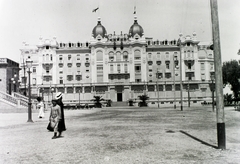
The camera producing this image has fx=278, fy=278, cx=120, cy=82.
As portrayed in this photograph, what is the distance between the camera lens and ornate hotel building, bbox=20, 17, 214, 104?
243ft

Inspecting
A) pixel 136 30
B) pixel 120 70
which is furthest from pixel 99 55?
pixel 136 30

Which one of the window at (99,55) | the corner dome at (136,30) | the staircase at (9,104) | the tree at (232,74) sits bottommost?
the staircase at (9,104)

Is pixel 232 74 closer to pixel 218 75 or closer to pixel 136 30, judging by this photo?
pixel 136 30

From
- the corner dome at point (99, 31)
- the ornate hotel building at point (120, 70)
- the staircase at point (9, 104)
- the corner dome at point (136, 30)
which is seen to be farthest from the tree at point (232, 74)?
the staircase at point (9, 104)

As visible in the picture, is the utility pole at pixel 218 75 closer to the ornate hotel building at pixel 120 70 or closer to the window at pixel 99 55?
the ornate hotel building at pixel 120 70

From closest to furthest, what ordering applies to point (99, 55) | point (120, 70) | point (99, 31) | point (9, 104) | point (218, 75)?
point (218, 75) < point (9, 104) < point (120, 70) < point (99, 55) < point (99, 31)

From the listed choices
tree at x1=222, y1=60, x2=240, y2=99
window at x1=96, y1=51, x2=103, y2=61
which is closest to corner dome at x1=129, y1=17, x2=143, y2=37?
window at x1=96, y1=51, x2=103, y2=61

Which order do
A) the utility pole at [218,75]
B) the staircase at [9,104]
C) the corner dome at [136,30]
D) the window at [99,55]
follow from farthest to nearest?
the corner dome at [136,30], the window at [99,55], the staircase at [9,104], the utility pole at [218,75]

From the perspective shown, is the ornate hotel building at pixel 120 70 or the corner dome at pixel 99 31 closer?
the ornate hotel building at pixel 120 70

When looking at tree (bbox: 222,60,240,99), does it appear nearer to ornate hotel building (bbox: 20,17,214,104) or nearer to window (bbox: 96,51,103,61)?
ornate hotel building (bbox: 20,17,214,104)

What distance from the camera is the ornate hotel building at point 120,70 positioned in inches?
2918

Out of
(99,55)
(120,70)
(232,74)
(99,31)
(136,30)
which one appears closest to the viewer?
(232,74)

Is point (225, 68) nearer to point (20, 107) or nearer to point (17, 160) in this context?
point (20, 107)

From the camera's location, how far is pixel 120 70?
2965 inches
